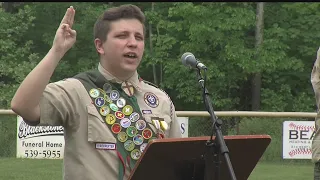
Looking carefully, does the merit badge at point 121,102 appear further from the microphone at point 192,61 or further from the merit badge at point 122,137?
the microphone at point 192,61

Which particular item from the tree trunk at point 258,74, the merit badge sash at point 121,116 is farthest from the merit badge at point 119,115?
the tree trunk at point 258,74

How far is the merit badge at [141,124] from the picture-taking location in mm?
3213

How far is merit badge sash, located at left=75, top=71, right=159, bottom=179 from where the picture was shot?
316 cm

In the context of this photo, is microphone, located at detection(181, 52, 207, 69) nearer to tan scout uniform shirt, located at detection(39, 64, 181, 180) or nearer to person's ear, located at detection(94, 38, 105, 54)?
person's ear, located at detection(94, 38, 105, 54)

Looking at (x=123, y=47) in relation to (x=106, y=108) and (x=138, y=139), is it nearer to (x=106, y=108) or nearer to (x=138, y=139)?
(x=106, y=108)

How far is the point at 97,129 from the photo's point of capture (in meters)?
3.13

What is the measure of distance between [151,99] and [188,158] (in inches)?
25.2

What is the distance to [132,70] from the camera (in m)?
3.23

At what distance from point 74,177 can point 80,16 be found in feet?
85.0

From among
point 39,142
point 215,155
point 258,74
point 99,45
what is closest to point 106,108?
point 99,45

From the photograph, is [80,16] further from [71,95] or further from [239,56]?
[71,95]

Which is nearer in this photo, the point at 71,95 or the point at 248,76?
the point at 71,95

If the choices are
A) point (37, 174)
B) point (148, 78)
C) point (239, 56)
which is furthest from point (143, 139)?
point (148, 78)

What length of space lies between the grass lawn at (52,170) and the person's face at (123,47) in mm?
7992
